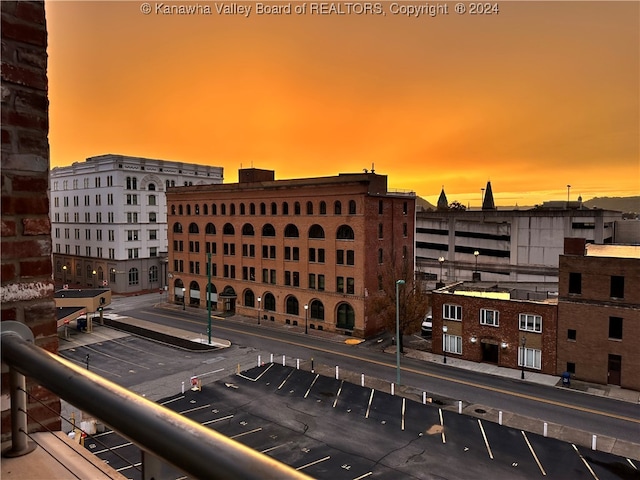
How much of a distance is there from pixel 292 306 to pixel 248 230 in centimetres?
1078

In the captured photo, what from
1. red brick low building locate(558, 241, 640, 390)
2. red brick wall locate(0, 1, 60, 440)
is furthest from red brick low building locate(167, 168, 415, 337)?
red brick wall locate(0, 1, 60, 440)

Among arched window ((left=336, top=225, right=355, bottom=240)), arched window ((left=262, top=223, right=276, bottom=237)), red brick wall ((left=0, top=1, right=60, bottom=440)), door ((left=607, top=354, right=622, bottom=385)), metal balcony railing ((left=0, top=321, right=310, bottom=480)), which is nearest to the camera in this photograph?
metal balcony railing ((left=0, top=321, right=310, bottom=480))

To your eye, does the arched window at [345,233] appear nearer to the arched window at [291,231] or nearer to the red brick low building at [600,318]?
the arched window at [291,231]

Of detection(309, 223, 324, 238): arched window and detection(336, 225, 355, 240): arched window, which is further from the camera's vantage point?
detection(309, 223, 324, 238): arched window

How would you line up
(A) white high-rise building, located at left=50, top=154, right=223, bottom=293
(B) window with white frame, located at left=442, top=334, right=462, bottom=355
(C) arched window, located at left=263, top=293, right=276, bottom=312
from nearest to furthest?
(B) window with white frame, located at left=442, top=334, right=462, bottom=355, (C) arched window, located at left=263, top=293, right=276, bottom=312, (A) white high-rise building, located at left=50, top=154, right=223, bottom=293

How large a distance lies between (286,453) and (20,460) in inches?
824

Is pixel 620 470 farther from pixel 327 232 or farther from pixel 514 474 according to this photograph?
pixel 327 232

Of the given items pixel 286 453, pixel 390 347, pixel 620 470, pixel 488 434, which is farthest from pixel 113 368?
pixel 620 470

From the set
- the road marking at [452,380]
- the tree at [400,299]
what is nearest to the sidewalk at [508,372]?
the tree at [400,299]

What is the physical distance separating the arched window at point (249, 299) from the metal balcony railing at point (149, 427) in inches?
2074

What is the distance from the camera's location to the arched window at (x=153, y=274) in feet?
244

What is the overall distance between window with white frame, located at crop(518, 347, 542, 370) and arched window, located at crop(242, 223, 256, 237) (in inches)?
1229

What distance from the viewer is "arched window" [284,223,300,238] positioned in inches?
1991

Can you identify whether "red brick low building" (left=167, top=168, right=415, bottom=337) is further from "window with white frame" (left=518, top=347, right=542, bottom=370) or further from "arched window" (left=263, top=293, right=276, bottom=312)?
"window with white frame" (left=518, top=347, right=542, bottom=370)
